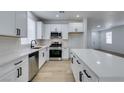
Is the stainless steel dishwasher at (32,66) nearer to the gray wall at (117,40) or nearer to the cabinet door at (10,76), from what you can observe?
the cabinet door at (10,76)

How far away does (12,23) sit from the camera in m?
3.00

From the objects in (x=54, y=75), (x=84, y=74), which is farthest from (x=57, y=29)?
(x=84, y=74)

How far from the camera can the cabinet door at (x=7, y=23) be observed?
2565 millimetres

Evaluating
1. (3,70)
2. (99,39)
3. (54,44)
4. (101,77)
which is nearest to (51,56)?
(54,44)

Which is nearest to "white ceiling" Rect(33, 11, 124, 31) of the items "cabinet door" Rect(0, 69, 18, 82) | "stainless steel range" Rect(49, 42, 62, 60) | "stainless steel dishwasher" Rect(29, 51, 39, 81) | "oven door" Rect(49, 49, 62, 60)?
"stainless steel range" Rect(49, 42, 62, 60)

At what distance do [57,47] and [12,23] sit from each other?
509cm

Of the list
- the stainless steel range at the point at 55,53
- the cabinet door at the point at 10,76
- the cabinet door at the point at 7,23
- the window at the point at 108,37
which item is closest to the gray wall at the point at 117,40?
the window at the point at 108,37

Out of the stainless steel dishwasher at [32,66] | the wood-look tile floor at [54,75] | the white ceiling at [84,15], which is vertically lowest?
the wood-look tile floor at [54,75]

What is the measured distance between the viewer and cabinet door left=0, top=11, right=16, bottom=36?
8.42ft

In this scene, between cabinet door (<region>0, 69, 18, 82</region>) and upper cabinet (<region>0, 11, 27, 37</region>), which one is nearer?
cabinet door (<region>0, 69, 18, 82</region>)

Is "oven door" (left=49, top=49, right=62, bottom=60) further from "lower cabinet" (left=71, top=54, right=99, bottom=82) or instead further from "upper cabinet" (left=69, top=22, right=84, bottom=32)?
"lower cabinet" (left=71, top=54, right=99, bottom=82)

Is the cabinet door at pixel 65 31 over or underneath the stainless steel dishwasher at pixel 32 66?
over

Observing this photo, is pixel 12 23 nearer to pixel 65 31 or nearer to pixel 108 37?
pixel 65 31
